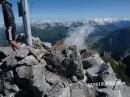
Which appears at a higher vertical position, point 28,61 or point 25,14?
point 25,14

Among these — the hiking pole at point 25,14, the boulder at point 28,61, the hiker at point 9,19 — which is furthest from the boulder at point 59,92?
→ the hiking pole at point 25,14

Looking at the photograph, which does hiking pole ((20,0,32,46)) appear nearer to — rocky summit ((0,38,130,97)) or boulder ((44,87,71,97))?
rocky summit ((0,38,130,97))

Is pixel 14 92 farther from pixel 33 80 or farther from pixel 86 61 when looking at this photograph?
pixel 86 61

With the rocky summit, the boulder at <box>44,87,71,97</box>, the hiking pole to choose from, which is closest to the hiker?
the rocky summit

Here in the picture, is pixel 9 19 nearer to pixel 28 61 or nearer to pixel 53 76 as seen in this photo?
pixel 28 61

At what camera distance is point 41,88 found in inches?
444

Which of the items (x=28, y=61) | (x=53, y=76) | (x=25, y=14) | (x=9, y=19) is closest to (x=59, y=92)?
(x=53, y=76)

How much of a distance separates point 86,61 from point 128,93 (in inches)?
95.7

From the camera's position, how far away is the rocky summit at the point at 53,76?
37.7ft

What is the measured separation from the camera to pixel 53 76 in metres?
12.3

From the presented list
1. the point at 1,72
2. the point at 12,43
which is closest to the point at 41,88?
the point at 1,72

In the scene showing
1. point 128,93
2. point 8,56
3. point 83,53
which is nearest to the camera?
point 128,93

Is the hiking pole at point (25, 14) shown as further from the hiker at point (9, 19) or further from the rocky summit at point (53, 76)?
the rocky summit at point (53, 76)

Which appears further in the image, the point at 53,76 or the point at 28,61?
the point at 53,76
